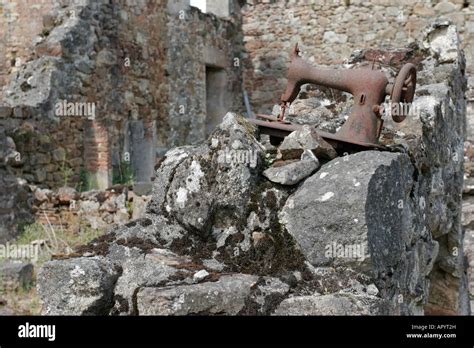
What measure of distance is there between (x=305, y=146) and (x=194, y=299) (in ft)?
3.27

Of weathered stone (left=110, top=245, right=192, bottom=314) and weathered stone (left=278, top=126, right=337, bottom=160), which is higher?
weathered stone (left=278, top=126, right=337, bottom=160)

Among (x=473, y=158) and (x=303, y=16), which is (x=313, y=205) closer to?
(x=473, y=158)

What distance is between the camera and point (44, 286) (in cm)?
264

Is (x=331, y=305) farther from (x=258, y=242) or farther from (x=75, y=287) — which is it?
(x=75, y=287)

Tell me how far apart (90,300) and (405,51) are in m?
3.84

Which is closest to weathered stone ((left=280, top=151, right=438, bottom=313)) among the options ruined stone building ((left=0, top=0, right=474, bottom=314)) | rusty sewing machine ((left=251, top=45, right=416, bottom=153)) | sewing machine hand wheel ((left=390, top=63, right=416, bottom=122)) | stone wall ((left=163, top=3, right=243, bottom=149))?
ruined stone building ((left=0, top=0, right=474, bottom=314))

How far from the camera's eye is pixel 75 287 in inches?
102

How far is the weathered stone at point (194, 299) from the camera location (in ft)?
8.29

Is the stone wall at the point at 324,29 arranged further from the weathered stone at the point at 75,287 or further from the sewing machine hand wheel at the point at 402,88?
the weathered stone at the point at 75,287

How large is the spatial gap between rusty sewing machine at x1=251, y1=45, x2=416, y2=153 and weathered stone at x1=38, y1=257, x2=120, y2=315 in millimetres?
1172

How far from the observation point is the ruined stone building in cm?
510

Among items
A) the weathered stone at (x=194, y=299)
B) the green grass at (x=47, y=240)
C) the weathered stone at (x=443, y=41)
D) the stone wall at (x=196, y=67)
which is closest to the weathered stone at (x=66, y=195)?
the green grass at (x=47, y=240)

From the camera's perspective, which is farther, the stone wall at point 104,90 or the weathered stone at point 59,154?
the weathered stone at point 59,154

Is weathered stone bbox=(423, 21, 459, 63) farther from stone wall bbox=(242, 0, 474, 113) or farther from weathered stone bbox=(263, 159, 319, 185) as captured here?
stone wall bbox=(242, 0, 474, 113)
